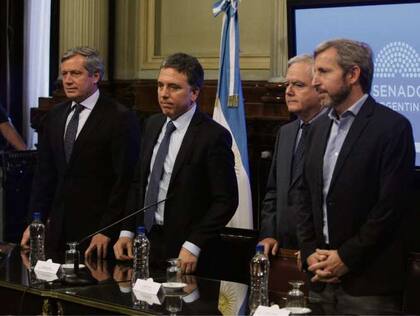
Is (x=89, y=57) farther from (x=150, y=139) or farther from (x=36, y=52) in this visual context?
(x=36, y=52)

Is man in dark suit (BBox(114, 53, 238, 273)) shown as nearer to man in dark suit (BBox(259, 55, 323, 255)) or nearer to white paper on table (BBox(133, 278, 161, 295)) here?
man in dark suit (BBox(259, 55, 323, 255))

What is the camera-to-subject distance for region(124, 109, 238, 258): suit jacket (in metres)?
3.83

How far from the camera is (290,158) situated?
4051mm

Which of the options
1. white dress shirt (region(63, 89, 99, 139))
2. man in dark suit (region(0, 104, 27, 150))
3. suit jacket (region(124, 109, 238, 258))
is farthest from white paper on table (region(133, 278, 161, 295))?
man in dark suit (region(0, 104, 27, 150))

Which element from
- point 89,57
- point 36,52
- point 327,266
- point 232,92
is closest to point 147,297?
point 327,266

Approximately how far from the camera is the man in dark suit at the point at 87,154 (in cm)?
428

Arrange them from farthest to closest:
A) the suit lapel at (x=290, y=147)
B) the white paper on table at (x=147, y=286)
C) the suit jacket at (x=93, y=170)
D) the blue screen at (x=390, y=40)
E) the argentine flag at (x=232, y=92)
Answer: the argentine flag at (x=232, y=92)
the blue screen at (x=390, y=40)
the suit jacket at (x=93, y=170)
the suit lapel at (x=290, y=147)
the white paper on table at (x=147, y=286)

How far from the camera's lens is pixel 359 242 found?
10.6 feet

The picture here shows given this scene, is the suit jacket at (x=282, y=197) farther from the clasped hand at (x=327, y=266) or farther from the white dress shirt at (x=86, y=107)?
the white dress shirt at (x=86, y=107)

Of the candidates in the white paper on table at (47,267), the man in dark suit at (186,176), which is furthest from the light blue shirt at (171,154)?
the white paper on table at (47,267)

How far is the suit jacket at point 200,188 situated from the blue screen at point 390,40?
156 cm

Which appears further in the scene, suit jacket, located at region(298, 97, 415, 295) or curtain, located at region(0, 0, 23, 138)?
curtain, located at region(0, 0, 23, 138)

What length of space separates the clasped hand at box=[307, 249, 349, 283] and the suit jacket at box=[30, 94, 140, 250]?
3.87ft

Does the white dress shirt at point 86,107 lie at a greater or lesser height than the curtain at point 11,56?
lesser
